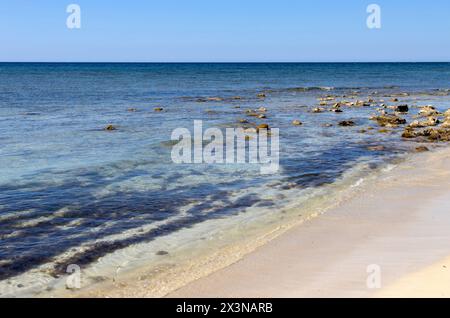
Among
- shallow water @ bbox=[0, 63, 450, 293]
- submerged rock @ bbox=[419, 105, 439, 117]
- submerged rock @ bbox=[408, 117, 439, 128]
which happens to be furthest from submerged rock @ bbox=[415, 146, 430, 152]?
submerged rock @ bbox=[419, 105, 439, 117]

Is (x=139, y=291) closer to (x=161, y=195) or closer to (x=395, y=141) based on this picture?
(x=161, y=195)

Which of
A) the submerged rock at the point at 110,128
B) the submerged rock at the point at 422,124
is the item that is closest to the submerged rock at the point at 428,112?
the submerged rock at the point at 422,124

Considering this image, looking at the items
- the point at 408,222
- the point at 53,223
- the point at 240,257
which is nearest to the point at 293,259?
the point at 240,257

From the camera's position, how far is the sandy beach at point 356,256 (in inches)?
323

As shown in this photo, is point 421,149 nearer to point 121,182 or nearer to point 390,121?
point 390,121

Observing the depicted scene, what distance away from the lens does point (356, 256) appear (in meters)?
9.79

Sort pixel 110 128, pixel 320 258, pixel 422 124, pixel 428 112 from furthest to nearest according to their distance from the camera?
1. pixel 428 112
2. pixel 422 124
3. pixel 110 128
4. pixel 320 258

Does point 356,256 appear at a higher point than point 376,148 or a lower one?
lower

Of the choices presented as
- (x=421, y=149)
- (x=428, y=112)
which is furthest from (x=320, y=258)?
(x=428, y=112)

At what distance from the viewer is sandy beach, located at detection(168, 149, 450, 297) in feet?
26.9

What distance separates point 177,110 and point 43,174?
26.3m

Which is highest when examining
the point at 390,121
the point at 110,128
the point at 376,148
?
the point at 390,121

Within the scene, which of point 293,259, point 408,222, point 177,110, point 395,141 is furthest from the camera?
point 177,110

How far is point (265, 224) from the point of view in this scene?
40.6 feet
